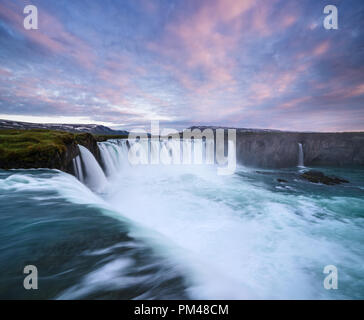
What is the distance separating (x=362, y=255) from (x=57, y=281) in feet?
27.7

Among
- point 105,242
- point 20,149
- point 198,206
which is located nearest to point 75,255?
point 105,242

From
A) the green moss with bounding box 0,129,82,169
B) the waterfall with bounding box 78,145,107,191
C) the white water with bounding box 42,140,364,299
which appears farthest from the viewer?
the waterfall with bounding box 78,145,107,191

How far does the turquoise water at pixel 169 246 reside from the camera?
95.1 inches

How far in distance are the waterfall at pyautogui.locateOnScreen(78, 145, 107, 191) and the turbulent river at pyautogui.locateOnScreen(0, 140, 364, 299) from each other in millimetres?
847

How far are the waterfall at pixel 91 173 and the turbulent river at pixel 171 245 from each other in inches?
33.3

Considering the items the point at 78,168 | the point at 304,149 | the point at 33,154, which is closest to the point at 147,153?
the point at 78,168

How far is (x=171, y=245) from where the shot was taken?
372cm

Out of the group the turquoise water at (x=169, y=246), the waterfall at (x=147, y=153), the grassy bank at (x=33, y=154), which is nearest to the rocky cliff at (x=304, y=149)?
the waterfall at (x=147, y=153)

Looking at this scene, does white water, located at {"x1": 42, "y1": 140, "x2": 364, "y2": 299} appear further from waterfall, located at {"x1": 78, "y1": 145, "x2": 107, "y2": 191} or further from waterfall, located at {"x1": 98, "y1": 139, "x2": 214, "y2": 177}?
waterfall, located at {"x1": 98, "y1": 139, "x2": 214, "y2": 177}

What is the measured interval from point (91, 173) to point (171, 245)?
10924mm

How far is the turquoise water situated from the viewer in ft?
7.93

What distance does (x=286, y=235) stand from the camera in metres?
6.64

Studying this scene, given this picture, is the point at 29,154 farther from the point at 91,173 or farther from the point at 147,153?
the point at 147,153

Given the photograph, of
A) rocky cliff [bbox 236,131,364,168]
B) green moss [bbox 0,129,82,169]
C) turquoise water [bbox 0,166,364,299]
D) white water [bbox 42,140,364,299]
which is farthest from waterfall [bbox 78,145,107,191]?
rocky cliff [bbox 236,131,364,168]
